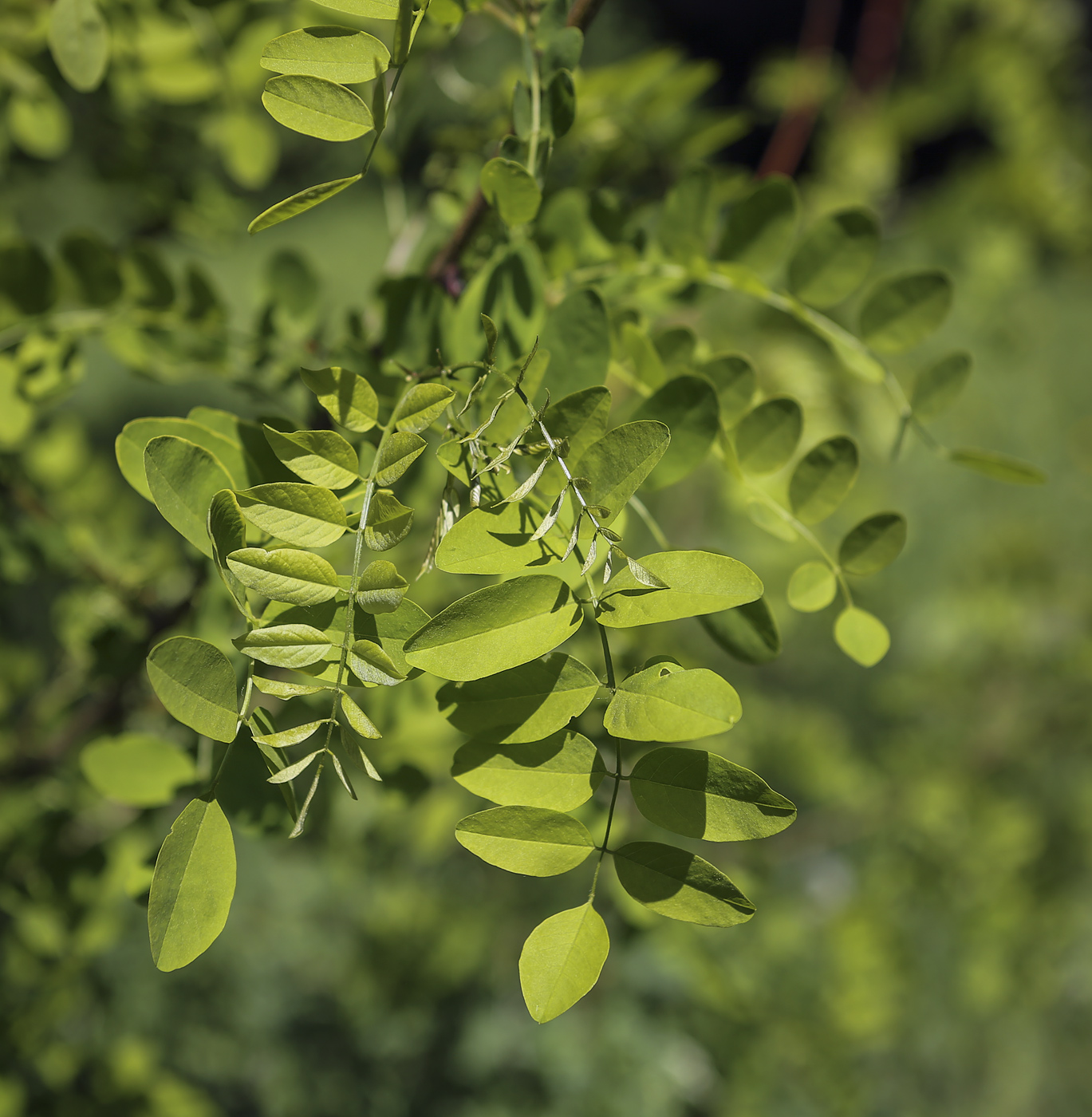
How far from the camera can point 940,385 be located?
1.51 ft

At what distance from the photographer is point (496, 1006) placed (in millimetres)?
1343

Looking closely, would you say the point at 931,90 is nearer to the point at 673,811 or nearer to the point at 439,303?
the point at 439,303

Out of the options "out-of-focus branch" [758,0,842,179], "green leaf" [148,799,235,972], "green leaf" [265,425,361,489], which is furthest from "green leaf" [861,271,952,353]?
"out-of-focus branch" [758,0,842,179]

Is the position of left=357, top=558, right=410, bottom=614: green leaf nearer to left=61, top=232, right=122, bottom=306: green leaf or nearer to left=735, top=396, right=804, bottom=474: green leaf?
left=735, top=396, right=804, bottom=474: green leaf

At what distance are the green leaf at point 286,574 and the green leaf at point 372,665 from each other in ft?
0.08

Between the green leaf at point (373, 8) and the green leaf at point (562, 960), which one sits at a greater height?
the green leaf at point (373, 8)

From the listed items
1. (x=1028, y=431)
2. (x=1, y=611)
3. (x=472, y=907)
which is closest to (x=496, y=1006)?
(x=472, y=907)

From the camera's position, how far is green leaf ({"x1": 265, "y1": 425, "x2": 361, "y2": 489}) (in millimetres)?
309

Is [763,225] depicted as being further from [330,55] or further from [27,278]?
[27,278]

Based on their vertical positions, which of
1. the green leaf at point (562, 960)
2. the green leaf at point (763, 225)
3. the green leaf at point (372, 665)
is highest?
the green leaf at point (763, 225)

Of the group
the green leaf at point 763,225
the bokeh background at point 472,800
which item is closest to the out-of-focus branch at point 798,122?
the bokeh background at point 472,800

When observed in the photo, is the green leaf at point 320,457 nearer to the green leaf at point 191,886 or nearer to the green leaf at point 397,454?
the green leaf at point 397,454

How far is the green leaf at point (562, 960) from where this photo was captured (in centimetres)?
29

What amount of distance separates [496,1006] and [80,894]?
3.05ft
